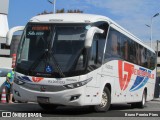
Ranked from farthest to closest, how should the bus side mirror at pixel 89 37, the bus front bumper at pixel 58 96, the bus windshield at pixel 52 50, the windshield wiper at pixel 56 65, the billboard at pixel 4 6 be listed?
the billboard at pixel 4 6 < the bus windshield at pixel 52 50 < the windshield wiper at pixel 56 65 < the bus front bumper at pixel 58 96 < the bus side mirror at pixel 89 37

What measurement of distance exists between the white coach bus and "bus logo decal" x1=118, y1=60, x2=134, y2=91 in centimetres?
129

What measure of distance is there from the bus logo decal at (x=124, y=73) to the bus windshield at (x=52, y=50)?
3.61m

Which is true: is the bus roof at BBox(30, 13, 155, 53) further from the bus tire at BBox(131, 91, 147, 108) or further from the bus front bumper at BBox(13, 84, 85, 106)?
the bus tire at BBox(131, 91, 147, 108)

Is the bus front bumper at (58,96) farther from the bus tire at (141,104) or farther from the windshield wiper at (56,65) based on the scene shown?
the bus tire at (141,104)

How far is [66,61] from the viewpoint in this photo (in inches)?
512

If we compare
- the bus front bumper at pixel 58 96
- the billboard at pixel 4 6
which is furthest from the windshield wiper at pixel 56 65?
the billboard at pixel 4 6

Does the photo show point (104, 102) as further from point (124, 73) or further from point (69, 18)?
point (69, 18)

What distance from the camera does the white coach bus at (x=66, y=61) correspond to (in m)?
12.9

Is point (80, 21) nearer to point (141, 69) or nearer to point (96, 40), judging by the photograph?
point (96, 40)

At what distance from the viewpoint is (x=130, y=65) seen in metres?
18.2

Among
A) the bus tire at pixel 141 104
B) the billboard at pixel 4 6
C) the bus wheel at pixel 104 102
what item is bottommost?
the bus tire at pixel 141 104

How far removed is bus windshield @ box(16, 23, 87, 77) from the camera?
13.0 metres

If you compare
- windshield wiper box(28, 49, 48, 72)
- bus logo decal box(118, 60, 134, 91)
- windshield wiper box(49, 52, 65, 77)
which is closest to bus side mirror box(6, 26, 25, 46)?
windshield wiper box(28, 49, 48, 72)

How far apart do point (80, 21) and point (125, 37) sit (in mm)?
4444
